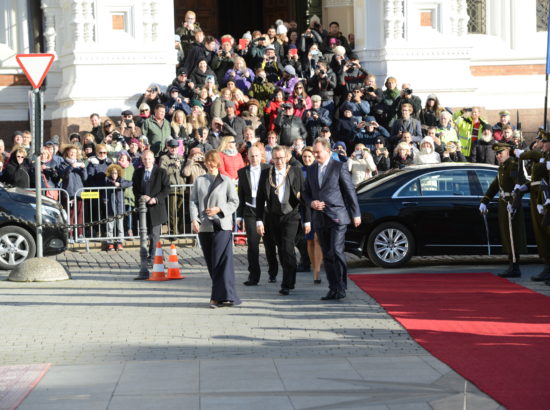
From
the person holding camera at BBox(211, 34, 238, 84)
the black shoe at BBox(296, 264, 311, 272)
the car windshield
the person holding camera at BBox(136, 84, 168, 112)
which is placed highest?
the person holding camera at BBox(211, 34, 238, 84)

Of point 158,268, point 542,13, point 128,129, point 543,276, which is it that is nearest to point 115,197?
point 128,129

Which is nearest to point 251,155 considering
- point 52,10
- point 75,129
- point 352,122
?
point 352,122

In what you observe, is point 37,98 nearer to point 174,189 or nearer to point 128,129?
point 174,189

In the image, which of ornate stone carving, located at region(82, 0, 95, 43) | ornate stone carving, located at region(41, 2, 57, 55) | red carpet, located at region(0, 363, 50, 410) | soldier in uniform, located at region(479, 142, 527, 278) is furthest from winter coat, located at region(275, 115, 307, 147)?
red carpet, located at region(0, 363, 50, 410)

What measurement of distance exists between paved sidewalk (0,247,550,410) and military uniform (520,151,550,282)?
18.7 inches

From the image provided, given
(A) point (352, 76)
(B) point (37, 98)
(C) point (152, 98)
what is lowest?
(B) point (37, 98)

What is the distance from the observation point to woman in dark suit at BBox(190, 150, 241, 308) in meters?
13.4

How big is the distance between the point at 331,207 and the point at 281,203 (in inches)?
36.2

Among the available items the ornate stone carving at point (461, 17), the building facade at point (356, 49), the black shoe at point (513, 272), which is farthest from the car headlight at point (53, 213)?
the ornate stone carving at point (461, 17)

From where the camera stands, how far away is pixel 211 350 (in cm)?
1077

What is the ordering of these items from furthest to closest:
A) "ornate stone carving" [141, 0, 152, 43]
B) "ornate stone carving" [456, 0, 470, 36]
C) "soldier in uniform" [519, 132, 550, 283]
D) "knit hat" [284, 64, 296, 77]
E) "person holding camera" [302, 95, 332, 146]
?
"ornate stone carving" [456, 0, 470, 36]
"ornate stone carving" [141, 0, 152, 43]
"knit hat" [284, 64, 296, 77]
"person holding camera" [302, 95, 332, 146]
"soldier in uniform" [519, 132, 550, 283]

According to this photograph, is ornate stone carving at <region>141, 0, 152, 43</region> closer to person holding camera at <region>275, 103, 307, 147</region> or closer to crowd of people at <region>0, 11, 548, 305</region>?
crowd of people at <region>0, 11, 548, 305</region>

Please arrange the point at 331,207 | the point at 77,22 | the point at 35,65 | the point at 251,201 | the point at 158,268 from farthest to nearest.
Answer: the point at 77,22 → the point at 158,268 → the point at 35,65 → the point at 251,201 → the point at 331,207

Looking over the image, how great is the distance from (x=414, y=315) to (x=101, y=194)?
27.0ft
